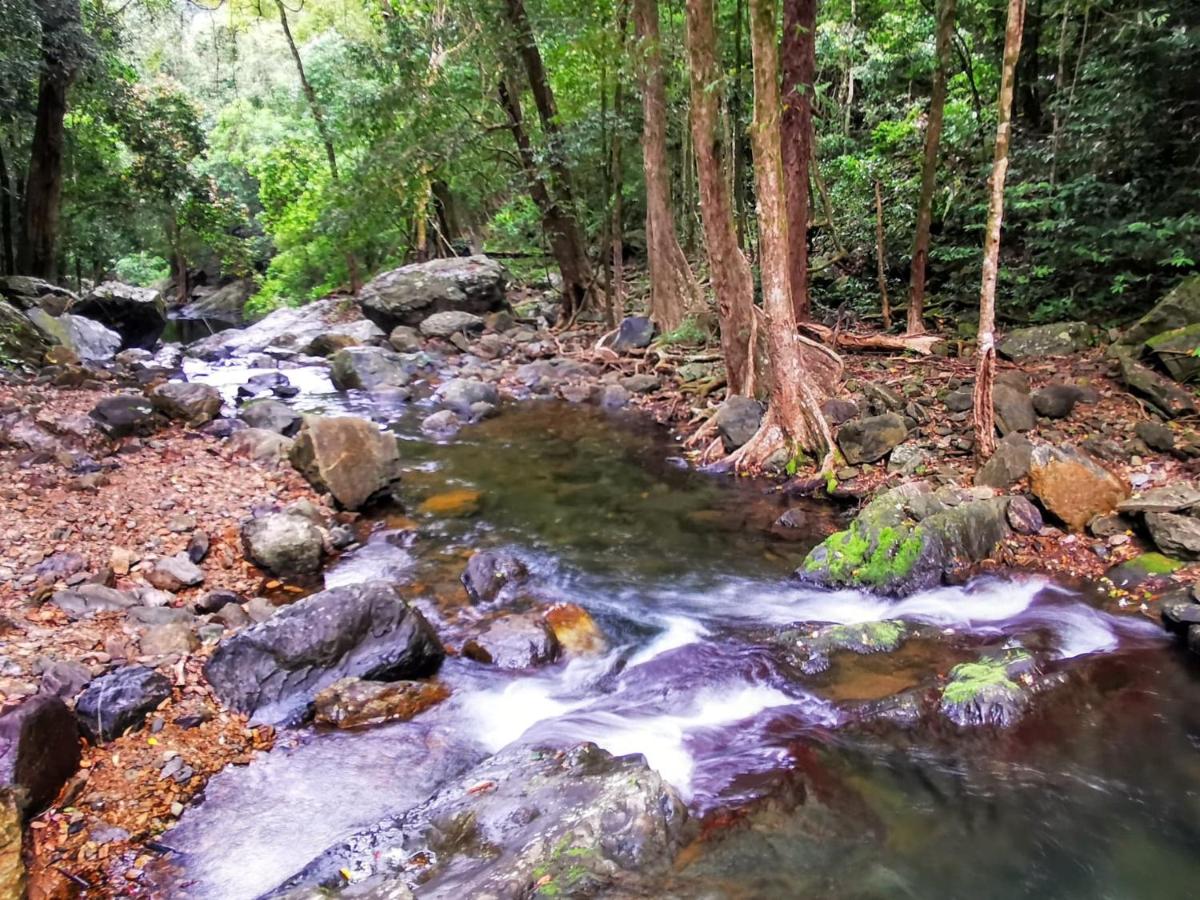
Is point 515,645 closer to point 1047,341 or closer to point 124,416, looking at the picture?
point 124,416

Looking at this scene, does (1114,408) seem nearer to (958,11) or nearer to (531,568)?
(531,568)

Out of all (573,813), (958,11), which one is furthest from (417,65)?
(573,813)

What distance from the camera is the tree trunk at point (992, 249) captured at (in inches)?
307

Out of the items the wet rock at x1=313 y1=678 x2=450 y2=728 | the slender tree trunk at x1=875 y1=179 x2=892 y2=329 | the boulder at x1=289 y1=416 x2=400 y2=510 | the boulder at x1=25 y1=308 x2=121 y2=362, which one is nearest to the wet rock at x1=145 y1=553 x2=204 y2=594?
the wet rock at x1=313 y1=678 x2=450 y2=728

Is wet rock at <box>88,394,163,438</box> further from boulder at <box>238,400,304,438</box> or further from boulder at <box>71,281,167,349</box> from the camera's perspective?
boulder at <box>71,281,167,349</box>

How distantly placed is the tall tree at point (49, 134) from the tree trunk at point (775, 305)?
500 inches

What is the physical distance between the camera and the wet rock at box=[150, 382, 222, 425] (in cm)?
1059

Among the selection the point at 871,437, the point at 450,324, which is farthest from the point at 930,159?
the point at 450,324

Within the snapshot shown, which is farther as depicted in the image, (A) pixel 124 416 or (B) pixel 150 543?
(A) pixel 124 416

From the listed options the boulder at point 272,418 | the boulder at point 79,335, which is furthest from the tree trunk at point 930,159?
the boulder at point 79,335

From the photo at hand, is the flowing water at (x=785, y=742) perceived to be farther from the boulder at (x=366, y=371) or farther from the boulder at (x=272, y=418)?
the boulder at (x=366, y=371)

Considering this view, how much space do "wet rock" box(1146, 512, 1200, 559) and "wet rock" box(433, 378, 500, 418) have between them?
33.2ft

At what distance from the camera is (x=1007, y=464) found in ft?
25.2

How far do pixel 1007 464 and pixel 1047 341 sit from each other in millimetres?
3433
